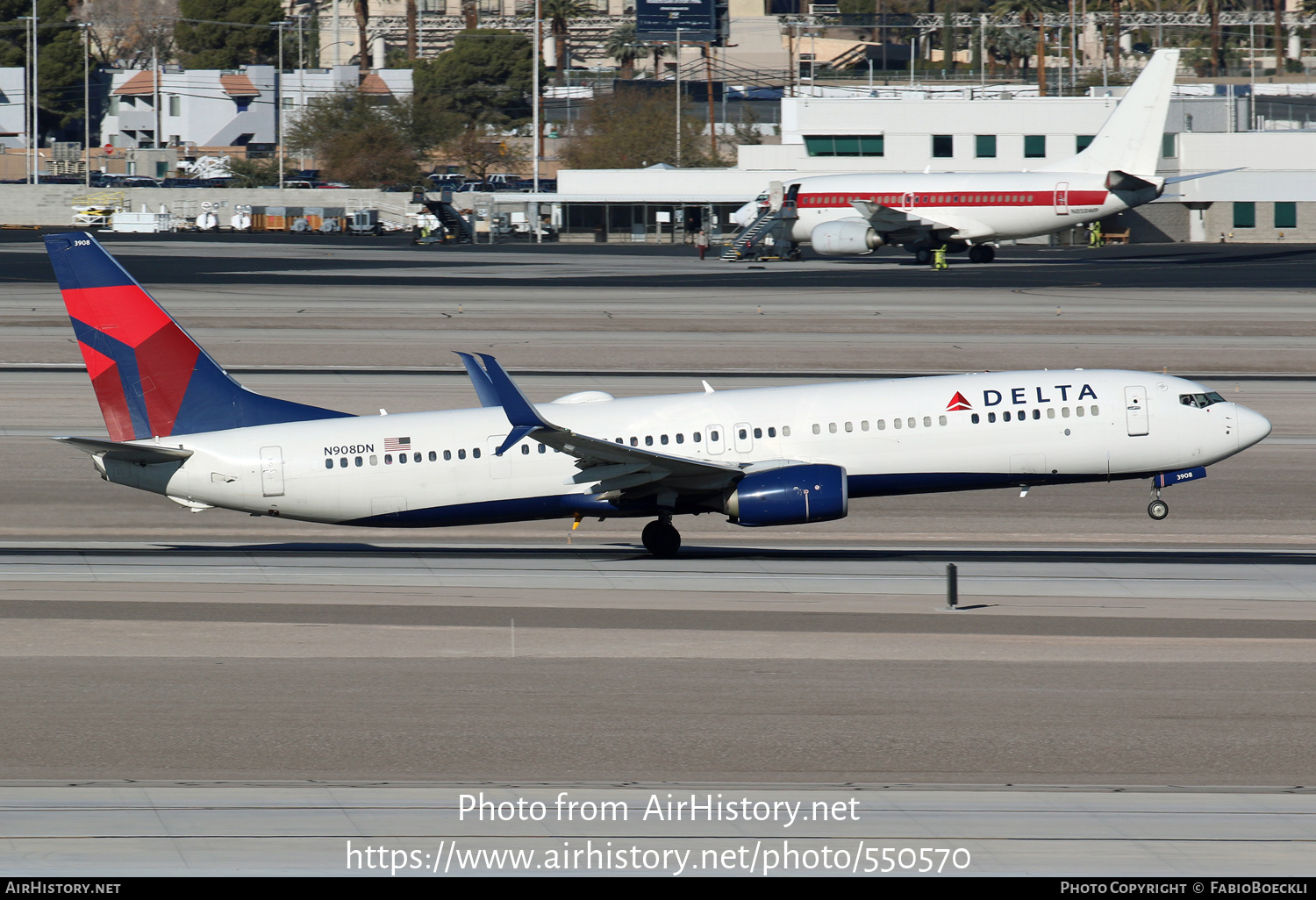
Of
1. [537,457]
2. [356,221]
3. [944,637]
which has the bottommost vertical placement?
[944,637]

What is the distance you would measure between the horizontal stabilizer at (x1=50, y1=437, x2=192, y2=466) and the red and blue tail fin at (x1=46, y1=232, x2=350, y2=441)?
2.88ft

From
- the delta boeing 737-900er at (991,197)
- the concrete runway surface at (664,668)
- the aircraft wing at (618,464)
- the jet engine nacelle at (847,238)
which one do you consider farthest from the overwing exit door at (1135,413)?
the jet engine nacelle at (847,238)

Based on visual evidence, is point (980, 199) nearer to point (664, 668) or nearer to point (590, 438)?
point (590, 438)

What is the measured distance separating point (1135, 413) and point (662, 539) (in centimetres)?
1112

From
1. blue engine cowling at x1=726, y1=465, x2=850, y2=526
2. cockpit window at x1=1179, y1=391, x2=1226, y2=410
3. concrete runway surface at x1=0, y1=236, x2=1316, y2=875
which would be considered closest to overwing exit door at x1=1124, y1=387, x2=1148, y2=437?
cockpit window at x1=1179, y1=391, x2=1226, y2=410

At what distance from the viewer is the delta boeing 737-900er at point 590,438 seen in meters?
33.1

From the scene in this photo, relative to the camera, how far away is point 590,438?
106 feet

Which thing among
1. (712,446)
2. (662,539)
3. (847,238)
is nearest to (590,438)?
(712,446)

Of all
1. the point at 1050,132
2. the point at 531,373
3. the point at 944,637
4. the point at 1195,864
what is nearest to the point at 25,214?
the point at 1050,132

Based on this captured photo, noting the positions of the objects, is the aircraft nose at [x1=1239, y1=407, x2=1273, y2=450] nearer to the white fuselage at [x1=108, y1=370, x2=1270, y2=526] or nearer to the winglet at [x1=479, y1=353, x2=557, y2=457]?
the white fuselage at [x1=108, y1=370, x2=1270, y2=526]
